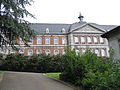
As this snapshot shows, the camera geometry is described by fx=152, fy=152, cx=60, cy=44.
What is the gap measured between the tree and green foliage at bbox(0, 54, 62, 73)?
14.0 meters

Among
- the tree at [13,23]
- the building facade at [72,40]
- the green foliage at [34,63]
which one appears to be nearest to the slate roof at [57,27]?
the building facade at [72,40]

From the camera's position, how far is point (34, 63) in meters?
28.7

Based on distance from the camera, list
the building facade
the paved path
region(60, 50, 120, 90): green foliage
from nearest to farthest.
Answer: region(60, 50, 120, 90): green foliage, the paved path, the building facade

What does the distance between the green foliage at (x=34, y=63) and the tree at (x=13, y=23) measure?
14001 millimetres

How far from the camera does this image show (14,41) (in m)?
14.9

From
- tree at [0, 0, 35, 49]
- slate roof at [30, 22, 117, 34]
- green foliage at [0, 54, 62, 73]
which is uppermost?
slate roof at [30, 22, 117, 34]

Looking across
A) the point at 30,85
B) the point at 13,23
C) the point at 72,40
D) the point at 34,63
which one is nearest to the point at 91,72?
the point at 30,85

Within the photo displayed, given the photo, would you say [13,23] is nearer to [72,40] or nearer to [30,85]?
[30,85]

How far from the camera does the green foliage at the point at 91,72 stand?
8.04 m

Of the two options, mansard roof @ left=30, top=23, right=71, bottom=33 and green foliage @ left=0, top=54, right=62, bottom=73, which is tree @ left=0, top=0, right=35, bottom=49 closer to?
green foliage @ left=0, top=54, right=62, bottom=73

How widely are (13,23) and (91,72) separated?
7.35 metres

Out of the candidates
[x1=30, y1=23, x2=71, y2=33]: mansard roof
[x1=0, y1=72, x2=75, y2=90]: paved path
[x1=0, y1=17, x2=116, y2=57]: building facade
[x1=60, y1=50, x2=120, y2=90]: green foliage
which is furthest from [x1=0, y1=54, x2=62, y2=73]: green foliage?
[x1=30, y1=23, x2=71, y2=33]: mansard roof

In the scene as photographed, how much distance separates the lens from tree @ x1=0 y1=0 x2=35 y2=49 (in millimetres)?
12512

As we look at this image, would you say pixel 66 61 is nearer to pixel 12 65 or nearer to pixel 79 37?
pixel 12 65
